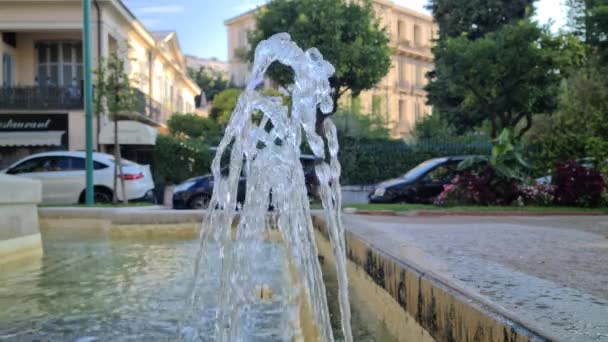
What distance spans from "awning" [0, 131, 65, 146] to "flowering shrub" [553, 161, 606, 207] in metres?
17.8

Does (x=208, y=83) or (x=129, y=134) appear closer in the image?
(x=129, y=134)

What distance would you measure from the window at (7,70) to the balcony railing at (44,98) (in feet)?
2.58

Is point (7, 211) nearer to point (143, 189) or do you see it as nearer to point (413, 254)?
point (413, 254)

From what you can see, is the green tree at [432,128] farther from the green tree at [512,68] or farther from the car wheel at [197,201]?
the car wheel at [197,201]

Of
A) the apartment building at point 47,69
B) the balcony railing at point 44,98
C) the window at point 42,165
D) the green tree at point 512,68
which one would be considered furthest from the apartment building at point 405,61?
the window at point 42,165

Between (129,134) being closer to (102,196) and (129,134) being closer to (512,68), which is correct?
(102,196)

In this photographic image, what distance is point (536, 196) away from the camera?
13.6 meters

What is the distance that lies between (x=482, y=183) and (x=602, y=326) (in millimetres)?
11871

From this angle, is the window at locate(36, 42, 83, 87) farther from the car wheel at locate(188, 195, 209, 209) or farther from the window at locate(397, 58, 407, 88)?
the window at locate(397, 58, 407, 88)

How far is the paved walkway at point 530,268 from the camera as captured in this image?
2.24 meters

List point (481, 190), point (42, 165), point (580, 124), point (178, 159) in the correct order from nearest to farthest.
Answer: point (481, 190)
point (42, 165)
point (580, 124)
point (178, 159)

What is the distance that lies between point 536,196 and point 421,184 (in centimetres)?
255

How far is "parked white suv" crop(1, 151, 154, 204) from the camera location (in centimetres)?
1487

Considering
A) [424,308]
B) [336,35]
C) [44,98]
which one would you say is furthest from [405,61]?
[424,308]
